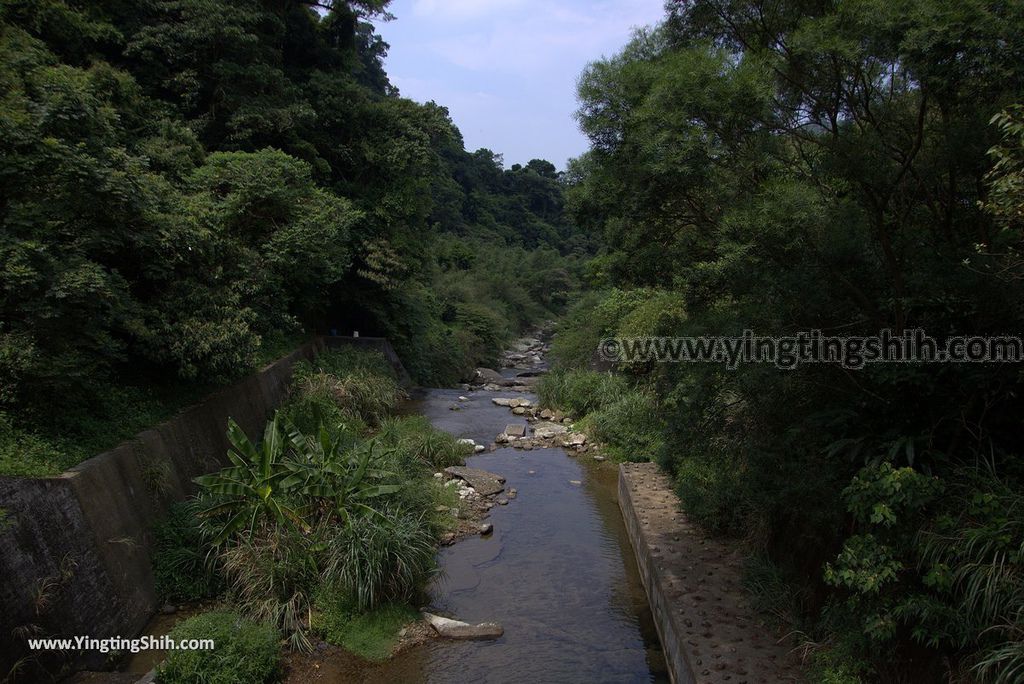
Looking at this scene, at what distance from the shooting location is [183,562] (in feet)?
26.2

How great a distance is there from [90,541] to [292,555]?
207 cm

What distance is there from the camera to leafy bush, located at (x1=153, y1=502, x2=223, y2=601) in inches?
306

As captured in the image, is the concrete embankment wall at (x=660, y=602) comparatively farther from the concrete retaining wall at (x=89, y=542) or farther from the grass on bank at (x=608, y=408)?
the concrete retaining wall at (x=89, y=542)

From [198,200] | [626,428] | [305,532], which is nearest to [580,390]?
[626,428]

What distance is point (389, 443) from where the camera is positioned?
12.6 m

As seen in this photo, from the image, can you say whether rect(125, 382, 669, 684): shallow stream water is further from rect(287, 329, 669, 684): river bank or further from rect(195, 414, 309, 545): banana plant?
rect(195, 414, 309, 545): banana plant

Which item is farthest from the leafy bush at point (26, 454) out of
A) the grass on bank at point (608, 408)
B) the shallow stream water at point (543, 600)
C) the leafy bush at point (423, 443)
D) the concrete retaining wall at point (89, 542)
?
the grass on bank at point (608, 408)

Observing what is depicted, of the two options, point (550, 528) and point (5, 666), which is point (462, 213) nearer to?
point (550, 528)

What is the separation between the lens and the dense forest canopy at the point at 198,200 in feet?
Result: 25.1

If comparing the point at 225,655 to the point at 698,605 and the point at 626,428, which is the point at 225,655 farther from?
the point at 626,428

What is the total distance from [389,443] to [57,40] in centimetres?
1084

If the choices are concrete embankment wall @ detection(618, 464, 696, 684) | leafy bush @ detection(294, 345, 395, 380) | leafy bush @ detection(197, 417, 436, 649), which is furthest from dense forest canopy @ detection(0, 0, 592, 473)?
concrete embankment wall @ detection(618, 464, 696, 684)

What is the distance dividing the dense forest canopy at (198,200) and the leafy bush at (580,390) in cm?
610

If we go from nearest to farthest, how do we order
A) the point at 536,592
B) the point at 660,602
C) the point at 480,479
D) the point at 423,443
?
the point at 660,602 < the point at 536,592 < the point at 480,479 < the point at 423,443
